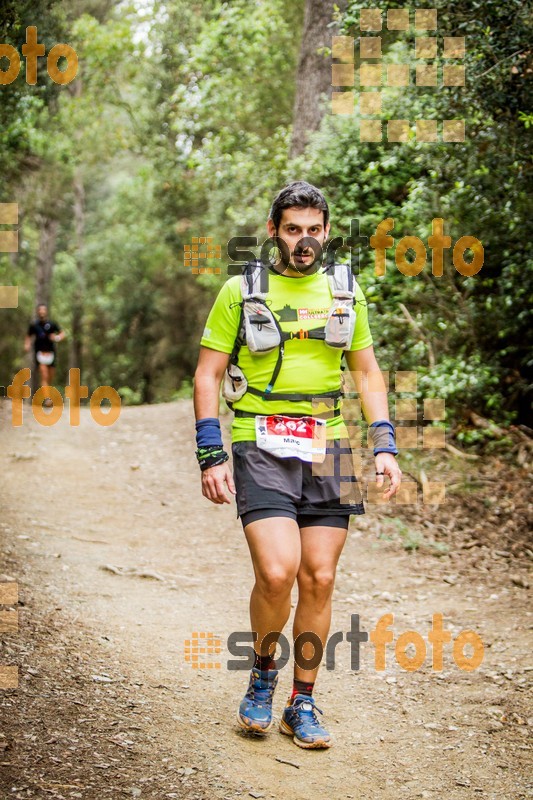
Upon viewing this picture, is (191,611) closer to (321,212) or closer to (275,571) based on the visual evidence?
(275,571)

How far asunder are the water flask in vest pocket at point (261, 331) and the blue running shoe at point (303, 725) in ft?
5.09

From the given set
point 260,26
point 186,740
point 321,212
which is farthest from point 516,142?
point 260,26

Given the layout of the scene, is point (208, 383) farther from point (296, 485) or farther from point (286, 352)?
point (296, 485)

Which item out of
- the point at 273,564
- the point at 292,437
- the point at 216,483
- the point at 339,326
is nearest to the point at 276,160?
the point at 339,326

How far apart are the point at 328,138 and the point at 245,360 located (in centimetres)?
647

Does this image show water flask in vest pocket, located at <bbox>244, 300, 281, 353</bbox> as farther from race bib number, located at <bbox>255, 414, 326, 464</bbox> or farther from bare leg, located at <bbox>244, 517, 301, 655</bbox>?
bare leg, located at <bbox>244, 517, 301, 655</bbox>

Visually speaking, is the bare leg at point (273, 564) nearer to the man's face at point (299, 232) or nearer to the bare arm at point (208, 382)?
the bare arm at point (208, 382)

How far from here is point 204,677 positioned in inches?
169

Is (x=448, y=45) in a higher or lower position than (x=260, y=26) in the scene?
lower

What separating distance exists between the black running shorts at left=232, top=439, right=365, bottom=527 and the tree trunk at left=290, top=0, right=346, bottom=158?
7620 mm

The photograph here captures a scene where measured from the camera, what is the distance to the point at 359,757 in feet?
11.5

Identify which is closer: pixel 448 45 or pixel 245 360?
pixel 245 360

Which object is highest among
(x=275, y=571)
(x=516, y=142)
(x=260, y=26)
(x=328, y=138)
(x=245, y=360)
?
(x=260, y=26)

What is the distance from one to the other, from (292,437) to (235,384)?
34cm
